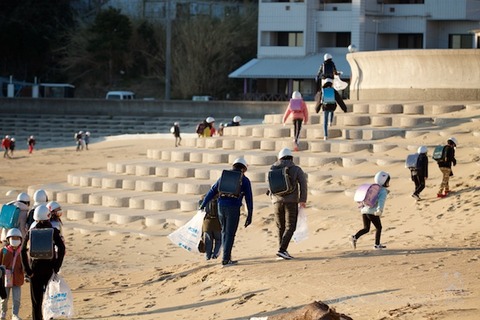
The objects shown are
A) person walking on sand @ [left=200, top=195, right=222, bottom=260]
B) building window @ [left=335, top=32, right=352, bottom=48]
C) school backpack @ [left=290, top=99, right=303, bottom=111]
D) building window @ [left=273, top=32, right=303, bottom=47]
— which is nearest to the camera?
person walking on sand @ [left=200, top=195, right=222, bottom=260]

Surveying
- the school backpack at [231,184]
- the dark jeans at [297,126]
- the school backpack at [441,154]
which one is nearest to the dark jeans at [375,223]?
the school backpack at [231,184]

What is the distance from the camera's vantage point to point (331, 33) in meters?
59.5

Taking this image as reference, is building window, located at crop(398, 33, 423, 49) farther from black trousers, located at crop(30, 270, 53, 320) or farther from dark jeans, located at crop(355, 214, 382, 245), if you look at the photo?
black trousers, located at crop(30, 270, 53, 320)

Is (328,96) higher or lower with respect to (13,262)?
higher

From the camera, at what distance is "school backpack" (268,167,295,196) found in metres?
15.2

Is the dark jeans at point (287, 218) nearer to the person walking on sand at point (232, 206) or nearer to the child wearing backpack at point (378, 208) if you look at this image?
the person walking on sand at point (232, 206)

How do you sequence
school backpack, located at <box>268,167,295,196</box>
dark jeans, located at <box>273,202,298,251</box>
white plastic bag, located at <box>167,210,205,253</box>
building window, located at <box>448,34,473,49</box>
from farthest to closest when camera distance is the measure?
building window, located at <box>448,34,473,49</box> → white plastic bag, located at <box>167,210,205,253</box> → dark jeans, located at <box>273,202,298,251</box> → school backpack, located at <box>268,167,295,196</box>

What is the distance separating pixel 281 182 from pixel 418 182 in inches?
217

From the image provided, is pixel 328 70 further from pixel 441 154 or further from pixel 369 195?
pixel 369 195

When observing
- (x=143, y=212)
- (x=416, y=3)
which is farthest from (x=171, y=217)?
(x=416, y=3)

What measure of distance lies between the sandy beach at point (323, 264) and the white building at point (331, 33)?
3108 centimetres

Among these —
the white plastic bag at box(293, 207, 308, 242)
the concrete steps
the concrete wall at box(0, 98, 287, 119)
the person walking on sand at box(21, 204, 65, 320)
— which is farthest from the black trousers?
the concrete wall at box(0, 98, 287, 119)

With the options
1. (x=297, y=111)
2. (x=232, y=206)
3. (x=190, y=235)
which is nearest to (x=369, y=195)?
(x=232, y=206)

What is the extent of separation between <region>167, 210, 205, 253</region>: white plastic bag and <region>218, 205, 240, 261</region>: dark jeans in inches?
46.1
